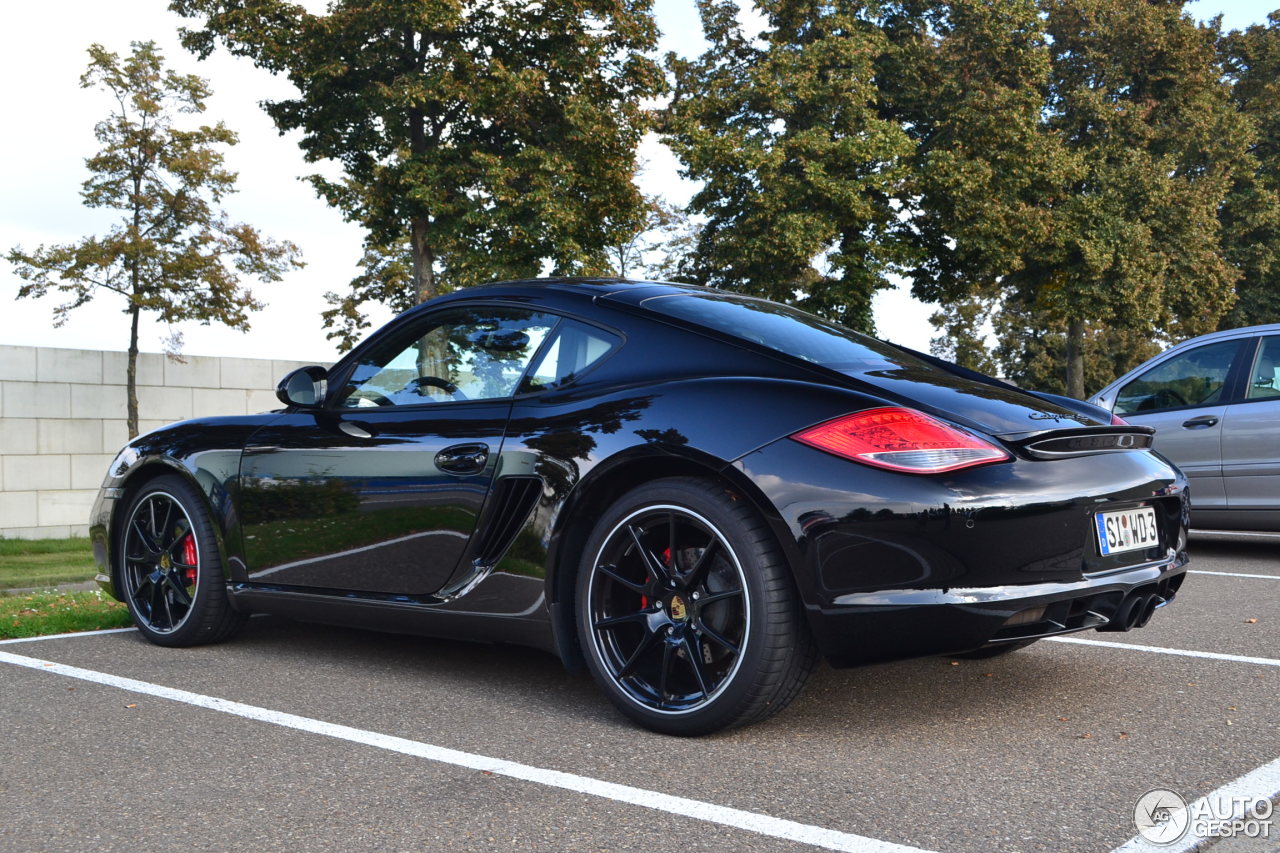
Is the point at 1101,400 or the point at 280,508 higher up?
the point at 1101,400

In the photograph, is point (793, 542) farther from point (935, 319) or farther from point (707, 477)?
point (935, 319)

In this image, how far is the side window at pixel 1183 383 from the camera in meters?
8.92

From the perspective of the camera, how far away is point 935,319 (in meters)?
55.8

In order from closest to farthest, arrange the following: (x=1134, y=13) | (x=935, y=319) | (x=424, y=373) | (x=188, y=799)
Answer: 1. (x=188, y=799)
2. (x=424, y=373)
3. (x=1134, y=13)
4. (x=935, y=319)

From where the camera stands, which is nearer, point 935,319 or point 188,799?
point 188,799

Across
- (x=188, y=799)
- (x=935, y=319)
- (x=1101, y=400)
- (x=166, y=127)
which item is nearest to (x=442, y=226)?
(x=166, y=127)

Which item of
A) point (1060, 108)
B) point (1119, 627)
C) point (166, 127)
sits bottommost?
point (1119, 627)

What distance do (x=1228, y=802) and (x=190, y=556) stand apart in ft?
13.1

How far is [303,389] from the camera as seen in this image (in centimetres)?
484

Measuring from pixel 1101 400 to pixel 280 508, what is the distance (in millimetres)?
6984

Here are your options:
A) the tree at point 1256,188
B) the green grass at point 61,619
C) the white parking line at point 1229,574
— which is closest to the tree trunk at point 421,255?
the green grass at point 61,619
